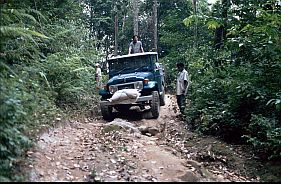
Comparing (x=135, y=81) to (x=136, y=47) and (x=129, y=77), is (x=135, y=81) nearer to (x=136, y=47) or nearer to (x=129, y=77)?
(x=129, y=77)

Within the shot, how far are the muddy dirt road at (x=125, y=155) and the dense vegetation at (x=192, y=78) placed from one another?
1.55 feet

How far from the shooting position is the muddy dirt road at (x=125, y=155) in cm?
533

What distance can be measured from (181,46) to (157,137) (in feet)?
55.2

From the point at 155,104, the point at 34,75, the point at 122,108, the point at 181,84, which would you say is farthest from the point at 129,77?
the point at 34,75

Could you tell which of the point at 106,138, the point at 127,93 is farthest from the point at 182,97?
the point at 106,138

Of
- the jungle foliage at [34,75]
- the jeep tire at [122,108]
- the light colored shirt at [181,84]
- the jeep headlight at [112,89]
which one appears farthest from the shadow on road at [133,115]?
the light colored shirt at [181,84]

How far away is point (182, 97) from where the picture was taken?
1096cm

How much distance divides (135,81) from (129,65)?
1205 millimetres

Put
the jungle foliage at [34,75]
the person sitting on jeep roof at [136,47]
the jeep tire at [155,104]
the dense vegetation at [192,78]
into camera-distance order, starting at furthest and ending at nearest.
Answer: the person sitting on jeep roof at [136,47] < the jeep tire at [155,104] < the dense vegetation at [192,78] < the jungle foliage at [34,75]

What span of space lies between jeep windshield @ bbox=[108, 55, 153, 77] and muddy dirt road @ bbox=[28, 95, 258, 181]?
8.48 feet

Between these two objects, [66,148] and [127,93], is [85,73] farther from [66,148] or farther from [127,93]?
[66,148]

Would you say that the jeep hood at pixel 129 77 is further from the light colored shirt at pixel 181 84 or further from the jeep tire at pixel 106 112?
the light colored shirt at pixel 181 84

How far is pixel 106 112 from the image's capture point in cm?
1012

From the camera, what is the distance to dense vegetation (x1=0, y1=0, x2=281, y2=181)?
5647 millimetres
